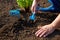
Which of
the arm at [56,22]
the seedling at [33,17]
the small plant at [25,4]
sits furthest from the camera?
the small plant at [25,4]

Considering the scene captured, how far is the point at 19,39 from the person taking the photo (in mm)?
1837

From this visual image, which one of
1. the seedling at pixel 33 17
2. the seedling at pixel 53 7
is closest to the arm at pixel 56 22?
the seedling at pixel 33 17

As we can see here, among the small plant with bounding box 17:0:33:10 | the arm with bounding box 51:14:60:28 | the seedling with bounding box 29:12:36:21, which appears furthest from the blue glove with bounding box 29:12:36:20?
the arm with bounding box 51:14:60:28

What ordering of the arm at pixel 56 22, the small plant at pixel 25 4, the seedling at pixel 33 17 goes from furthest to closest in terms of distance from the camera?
the small plant at pixel 25 4 → the seedling at pixel 33 17 → the arm at pixel 56 22

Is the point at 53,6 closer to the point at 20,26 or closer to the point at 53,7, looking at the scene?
the point at 53,7

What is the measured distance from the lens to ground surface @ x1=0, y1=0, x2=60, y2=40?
1.87 meters

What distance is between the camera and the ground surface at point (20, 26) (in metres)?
1.87

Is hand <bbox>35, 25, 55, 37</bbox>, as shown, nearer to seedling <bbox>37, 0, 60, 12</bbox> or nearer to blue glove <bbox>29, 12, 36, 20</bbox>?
blue glove <bbox>29, 12, 36, 20</bbox>

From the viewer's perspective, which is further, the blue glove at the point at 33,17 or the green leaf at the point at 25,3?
the green leaf at the point at 25,3

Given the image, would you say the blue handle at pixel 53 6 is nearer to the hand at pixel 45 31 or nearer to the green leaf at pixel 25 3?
the green leaf at pixel 25 3

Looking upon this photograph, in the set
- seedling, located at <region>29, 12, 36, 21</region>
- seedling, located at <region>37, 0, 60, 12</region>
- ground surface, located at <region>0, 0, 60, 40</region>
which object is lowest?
ground surface, located at <region>0, 0, 60, 40</region>

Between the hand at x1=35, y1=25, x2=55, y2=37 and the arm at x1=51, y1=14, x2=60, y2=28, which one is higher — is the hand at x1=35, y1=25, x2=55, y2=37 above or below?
below

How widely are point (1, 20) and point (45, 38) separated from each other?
541 mm

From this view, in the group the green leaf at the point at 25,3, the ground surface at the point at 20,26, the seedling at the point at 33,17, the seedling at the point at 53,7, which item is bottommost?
the ground surface at the point at 20,26
